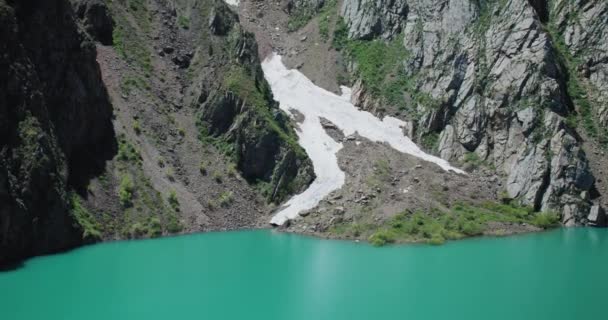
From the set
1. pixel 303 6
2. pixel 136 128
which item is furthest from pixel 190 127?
pixel 303 6

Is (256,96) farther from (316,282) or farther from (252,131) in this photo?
(316,282)

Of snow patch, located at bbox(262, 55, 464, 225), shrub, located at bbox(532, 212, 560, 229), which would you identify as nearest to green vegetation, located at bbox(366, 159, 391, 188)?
snow patch, located at bbox(262, 55, 464, 225)

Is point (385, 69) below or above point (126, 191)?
above

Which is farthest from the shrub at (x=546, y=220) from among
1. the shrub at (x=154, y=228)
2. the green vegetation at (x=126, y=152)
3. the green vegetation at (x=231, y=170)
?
the green vegetation at (x=126, y=152)

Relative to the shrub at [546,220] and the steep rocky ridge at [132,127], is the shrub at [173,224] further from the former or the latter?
the shrub at [546,220]

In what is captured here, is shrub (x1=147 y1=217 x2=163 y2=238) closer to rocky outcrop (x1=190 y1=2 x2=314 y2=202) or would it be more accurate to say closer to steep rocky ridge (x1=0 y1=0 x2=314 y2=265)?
steep rocky ridge (x1=0 y1=0 x2=314 y2=265)

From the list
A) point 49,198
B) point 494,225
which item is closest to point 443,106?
point 494,225
